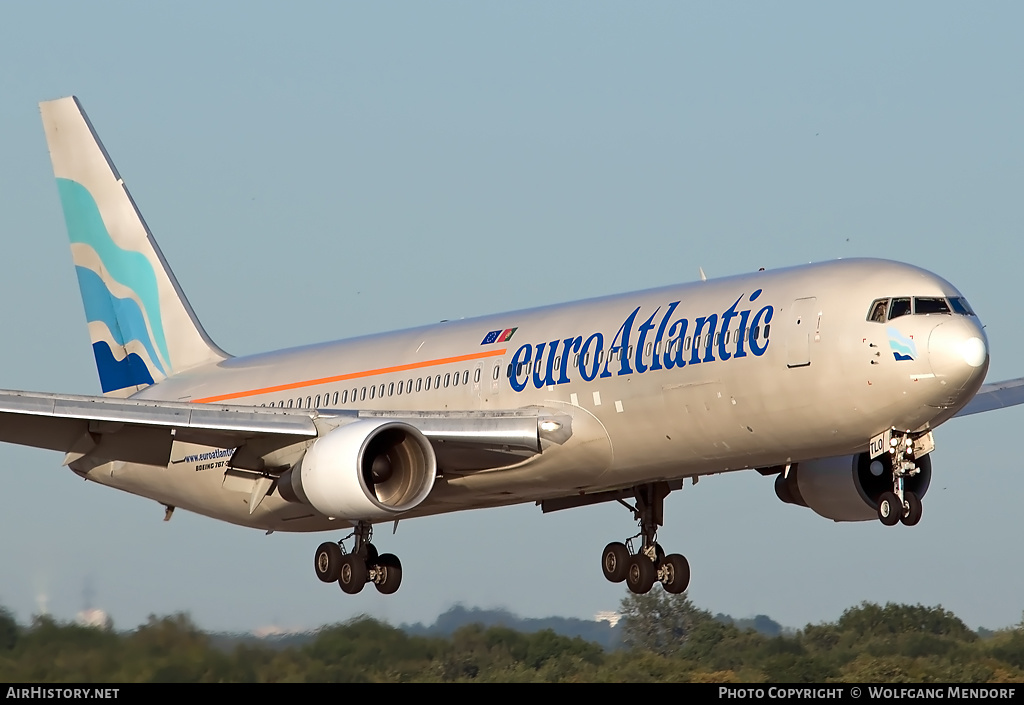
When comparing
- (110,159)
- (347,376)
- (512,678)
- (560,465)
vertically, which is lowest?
(512,678)

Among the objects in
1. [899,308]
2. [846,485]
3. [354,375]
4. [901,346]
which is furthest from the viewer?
[354,375]

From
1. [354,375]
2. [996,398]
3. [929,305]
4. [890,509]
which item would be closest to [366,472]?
[354,375]

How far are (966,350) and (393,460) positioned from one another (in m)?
9.79

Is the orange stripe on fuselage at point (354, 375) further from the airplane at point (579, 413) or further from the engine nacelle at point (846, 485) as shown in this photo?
the engine nacelle at point (846, 485)

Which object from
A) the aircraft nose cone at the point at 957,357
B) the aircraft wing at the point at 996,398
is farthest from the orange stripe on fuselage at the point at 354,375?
the aircraft wing at the point at 996,398

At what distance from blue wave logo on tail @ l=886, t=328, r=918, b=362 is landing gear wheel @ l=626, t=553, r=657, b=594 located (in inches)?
367

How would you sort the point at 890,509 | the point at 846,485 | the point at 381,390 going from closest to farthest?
the point at 890,509 < the point at 846,485 < the point at 381,390

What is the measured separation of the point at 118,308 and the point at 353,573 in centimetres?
1052

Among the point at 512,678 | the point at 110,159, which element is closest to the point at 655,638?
the point at 512,678

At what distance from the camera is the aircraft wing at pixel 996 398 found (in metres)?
35.4

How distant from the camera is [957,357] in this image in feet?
88.8

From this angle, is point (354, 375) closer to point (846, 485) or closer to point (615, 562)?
point (615, 562)

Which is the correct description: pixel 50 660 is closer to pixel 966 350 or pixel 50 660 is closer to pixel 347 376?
pixel 347 376

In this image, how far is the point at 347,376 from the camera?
35719mm
